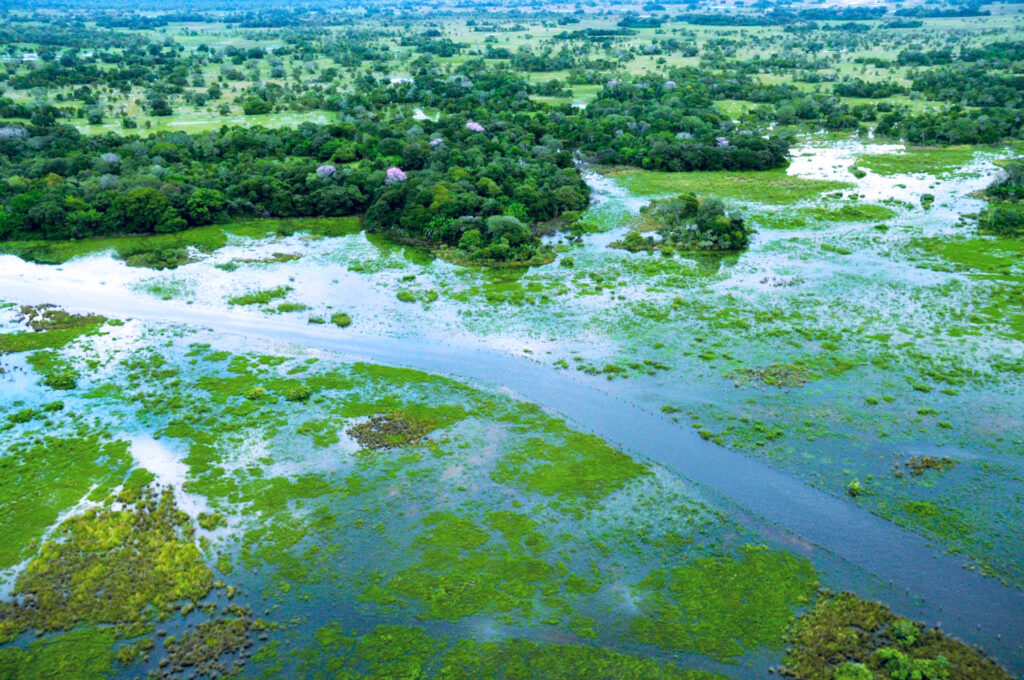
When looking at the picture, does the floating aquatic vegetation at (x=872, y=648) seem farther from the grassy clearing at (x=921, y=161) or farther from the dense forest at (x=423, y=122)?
the grassy clearing at (x=921, y=161)

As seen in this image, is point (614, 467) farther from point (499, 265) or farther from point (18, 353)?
point (18, 353)

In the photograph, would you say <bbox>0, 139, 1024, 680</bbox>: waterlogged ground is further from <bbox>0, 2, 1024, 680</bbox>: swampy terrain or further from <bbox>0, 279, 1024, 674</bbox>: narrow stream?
<bbox>0, 279, 1024, 674</bbox>: narrow stream

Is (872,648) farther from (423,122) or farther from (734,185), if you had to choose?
(423,122)

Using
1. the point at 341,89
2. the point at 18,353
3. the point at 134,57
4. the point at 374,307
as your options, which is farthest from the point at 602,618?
the point at 134,57

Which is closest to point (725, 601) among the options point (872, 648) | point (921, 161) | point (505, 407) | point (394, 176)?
point (872, 648)

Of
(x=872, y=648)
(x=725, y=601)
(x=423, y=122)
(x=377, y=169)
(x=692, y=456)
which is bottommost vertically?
(x=725, y=601)

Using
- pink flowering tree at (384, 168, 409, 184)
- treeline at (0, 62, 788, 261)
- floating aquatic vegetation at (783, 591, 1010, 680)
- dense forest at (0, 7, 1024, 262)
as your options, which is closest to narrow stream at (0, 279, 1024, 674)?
floating aquatic vegetation at (783, 591, 1010, 680)

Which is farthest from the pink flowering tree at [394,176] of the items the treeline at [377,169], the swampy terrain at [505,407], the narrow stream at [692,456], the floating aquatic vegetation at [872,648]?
the floating aquatic vegetation at [872,648]
